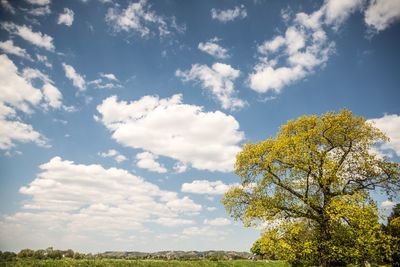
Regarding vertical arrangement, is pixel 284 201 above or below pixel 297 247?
above

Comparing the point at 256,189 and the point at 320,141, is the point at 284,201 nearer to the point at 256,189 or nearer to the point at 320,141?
the point at 256,189

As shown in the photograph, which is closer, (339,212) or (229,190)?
(339,212)

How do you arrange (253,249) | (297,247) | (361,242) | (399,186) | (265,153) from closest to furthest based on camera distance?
(361,242), (297,247), (399,186), (265,153), (253,249)

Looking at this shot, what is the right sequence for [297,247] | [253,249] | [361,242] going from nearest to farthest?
[361,242], [297,247], [253,249]

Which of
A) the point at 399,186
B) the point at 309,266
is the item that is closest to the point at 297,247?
the point at 309,266

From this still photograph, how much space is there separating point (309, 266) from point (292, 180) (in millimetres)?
8115

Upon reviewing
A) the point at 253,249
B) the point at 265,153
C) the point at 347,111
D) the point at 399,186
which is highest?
the point at 347,111

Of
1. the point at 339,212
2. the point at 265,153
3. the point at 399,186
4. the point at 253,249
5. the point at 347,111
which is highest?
the point at 347,111

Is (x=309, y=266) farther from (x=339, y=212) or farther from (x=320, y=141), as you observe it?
(x=320, y=141)

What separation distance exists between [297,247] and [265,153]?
8.09 metres

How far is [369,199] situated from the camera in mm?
23594

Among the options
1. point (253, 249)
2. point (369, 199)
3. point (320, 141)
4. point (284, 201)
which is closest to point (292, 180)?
point (284, 201)

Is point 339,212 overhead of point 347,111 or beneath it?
beneath

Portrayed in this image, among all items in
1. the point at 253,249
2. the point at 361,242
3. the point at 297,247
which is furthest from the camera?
the point at 253,249
